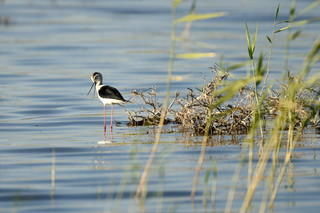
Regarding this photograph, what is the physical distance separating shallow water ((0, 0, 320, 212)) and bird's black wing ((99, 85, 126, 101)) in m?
0.39

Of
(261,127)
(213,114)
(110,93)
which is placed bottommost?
(261,127)

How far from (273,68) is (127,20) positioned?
1032 cm

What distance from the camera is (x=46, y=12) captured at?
29500mm

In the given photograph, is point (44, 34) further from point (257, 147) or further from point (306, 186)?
point (306, 186)

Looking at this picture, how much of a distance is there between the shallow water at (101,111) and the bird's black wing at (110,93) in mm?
388

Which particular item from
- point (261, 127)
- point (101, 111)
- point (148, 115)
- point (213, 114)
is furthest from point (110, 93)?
point (261, 127)

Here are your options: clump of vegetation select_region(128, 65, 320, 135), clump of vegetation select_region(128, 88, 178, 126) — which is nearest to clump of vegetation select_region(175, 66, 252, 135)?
clump of vegetation select_region(128, 65, 320, 135)

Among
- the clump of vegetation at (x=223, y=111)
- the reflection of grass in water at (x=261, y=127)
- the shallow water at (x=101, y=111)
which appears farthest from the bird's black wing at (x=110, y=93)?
the reflection of grass in water at (x=261, y=127)

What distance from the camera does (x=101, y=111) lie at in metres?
14.1

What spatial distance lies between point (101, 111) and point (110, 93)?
1.38m

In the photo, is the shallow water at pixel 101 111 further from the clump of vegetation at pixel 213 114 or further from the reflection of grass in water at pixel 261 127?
the clump of vegetation at pixel 213 114

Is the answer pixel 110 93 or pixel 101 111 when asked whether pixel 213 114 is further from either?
pixel 101 111

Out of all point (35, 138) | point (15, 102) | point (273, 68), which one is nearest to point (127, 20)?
point (273, 68)

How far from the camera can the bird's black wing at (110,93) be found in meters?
12.7
